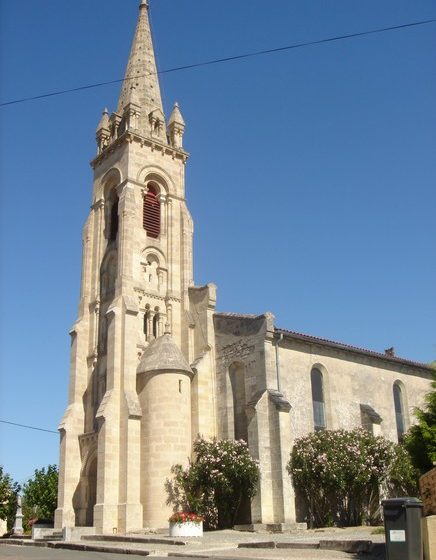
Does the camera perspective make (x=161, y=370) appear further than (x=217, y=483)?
Yes

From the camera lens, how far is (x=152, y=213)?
40375mm

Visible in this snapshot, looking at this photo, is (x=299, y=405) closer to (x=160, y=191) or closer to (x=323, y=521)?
(x=323, y=521)

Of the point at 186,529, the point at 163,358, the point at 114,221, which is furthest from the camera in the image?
the point at 114,221

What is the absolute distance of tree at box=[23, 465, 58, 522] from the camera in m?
49.2

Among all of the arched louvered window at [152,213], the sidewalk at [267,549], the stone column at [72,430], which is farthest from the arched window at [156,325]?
the sidewalk at [267,549]

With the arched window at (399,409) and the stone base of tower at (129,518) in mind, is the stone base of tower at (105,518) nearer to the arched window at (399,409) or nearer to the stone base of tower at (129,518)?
the stone base of tower at (129,518)

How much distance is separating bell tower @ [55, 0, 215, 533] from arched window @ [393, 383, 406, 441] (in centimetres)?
1236

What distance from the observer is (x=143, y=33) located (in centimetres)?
4728

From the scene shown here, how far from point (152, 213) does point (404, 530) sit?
29938 mm

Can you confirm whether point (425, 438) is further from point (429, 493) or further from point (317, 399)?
point (429, 493)

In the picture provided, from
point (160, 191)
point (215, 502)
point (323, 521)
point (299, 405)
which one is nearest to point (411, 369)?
point (299, 405)

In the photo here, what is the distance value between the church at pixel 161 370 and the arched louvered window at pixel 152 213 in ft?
0.28

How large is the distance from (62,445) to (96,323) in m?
7.26

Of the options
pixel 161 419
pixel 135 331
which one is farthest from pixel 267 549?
pixel 135 331
